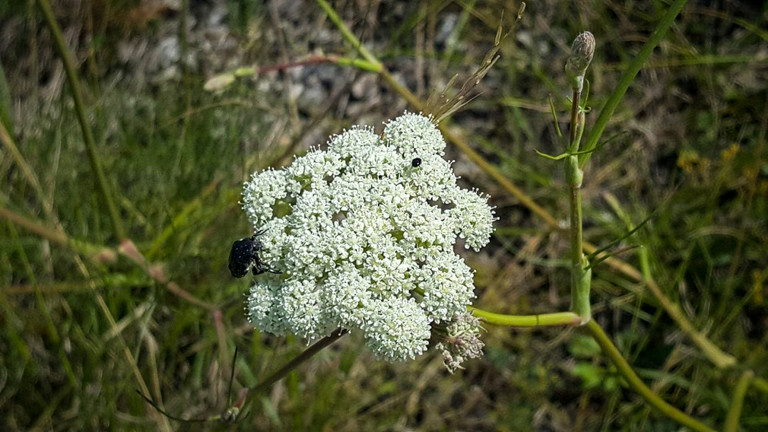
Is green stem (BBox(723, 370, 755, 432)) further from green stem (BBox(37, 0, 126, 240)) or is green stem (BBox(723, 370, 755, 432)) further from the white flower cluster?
green stem (BBox(37, 0, 126, 240))

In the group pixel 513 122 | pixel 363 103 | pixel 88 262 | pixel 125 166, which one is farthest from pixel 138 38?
pixel 513 122

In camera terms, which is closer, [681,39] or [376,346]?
[376,346]

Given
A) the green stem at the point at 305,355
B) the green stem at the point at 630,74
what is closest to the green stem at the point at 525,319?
the green stem at the point at 305,355

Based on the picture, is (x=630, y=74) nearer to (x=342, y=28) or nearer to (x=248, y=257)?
(x=248, y=257)

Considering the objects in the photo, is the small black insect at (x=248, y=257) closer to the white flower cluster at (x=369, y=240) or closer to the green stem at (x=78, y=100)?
the white flower cluster at (x=369, y=240)

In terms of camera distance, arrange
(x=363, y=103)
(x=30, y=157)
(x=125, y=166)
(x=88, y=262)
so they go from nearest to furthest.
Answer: (x=88, y=262)
(x=30, y=157)
(x=125, y=166)
(x=363, y=103)

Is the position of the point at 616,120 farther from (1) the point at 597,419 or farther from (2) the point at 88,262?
(2) the point at 88,262

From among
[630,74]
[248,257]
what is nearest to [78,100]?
[248,257]
